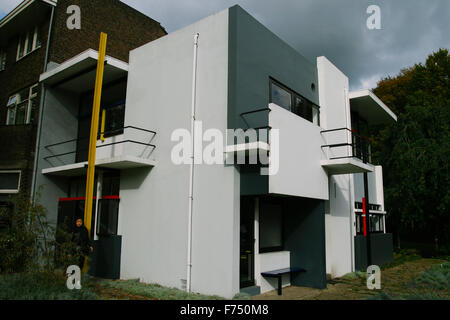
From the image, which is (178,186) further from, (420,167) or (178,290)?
(420,167)

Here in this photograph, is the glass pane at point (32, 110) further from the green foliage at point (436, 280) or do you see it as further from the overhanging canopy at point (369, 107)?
the green foliage at point (436, 280)

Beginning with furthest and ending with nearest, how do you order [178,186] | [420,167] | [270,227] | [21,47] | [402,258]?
[402,258]
[420,167]
[21,47]
[270,227]
[178,186]

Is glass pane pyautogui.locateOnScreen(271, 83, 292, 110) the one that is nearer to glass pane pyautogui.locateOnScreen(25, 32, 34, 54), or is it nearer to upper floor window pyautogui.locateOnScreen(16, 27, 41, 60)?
upper floor window pyautogui.locateOnScreen(16, 27, 41, 60)

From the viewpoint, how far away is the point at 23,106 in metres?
13.5

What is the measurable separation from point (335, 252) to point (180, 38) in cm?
805

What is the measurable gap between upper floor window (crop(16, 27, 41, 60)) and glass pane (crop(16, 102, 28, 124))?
2.01 m

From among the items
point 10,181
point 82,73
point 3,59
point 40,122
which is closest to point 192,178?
point 82,73

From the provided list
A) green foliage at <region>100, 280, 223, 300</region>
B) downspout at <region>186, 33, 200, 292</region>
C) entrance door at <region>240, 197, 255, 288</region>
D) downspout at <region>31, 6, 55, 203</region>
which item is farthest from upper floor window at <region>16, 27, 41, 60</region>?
entrance door at <region>240, 197, 255, 288</region>

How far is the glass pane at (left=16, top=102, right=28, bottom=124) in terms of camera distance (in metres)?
13.4

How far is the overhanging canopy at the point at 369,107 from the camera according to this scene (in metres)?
13.5

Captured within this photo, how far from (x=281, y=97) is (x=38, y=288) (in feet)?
24.2

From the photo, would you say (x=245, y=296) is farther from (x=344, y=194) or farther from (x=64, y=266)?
(x=344, y=194)

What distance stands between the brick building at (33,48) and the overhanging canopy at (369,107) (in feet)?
31.0
